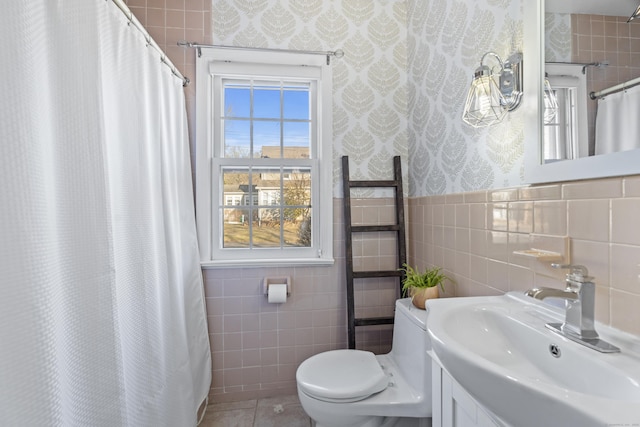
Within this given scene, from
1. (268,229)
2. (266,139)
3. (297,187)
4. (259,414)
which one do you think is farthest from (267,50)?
(259,414)

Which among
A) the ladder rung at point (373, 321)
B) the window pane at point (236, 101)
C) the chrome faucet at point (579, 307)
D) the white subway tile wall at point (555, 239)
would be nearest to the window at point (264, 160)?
the window pane at point (236, 101)

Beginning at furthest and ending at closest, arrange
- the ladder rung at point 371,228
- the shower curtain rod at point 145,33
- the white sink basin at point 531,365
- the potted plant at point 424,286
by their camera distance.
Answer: the ladder rung at point 371,228 < the potted plant at point 424,286 < the shower curtain rod at point 145,33 < the white sink basin at point 531,365

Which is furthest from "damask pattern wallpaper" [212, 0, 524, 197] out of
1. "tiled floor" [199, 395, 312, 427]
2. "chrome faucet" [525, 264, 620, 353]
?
"tiled floor" [199, 395, 312, 427]

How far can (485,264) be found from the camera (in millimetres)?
1202

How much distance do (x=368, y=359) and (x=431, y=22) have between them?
187 cm

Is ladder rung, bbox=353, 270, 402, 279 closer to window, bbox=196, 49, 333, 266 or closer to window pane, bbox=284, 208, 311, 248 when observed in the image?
window, bbox=196, 49, 333, 266

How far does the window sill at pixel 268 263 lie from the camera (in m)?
1.76

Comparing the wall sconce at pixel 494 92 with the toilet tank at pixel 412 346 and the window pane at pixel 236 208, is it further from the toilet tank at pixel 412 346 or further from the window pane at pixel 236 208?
the window pane at pixel 236 208

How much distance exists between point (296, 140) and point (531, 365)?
1616mm

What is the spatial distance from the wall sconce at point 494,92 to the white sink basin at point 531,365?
69 cm

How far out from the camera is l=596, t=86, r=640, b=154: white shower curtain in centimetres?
68

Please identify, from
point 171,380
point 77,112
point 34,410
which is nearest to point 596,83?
point 77,112

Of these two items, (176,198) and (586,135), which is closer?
(586,135)

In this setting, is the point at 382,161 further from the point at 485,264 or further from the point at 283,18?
the point at 283,18
